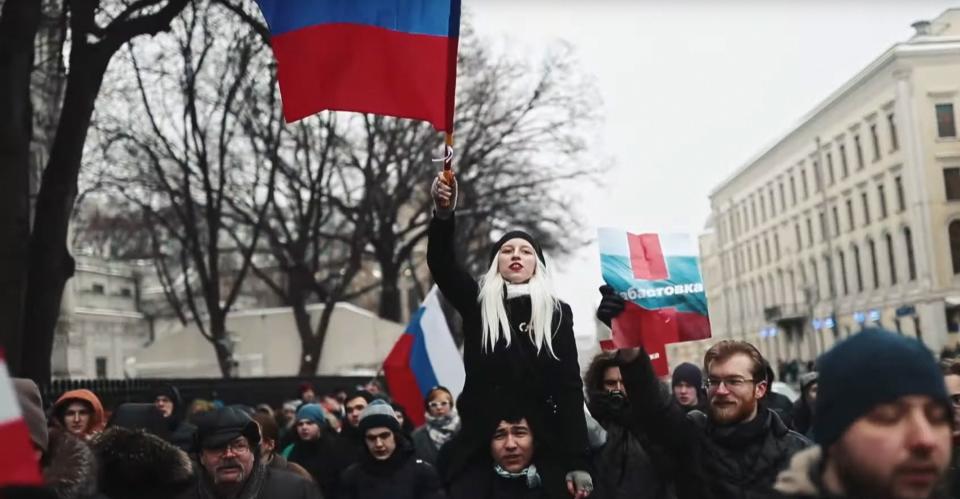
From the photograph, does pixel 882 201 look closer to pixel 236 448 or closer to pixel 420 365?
pixel 420 365

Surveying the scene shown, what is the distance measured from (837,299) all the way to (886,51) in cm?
1857

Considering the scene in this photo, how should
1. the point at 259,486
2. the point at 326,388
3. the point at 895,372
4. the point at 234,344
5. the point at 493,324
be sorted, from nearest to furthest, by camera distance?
the point at 895,372 < the point at 493,324 < the point at 259,486 < the point at 326,388 < the point at 234,344

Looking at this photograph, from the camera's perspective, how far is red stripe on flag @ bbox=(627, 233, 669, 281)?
24.3 ft

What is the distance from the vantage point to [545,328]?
484 centimetres

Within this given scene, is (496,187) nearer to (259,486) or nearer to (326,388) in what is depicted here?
(326,388)

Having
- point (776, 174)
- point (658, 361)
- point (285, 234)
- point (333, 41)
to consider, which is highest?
point (776, 174)

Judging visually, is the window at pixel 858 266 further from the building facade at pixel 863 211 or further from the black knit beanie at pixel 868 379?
the black knit beanie at pixel 868 379

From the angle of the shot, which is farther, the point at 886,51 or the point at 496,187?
the point at 886,51

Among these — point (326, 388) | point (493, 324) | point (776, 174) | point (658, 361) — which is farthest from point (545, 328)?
point (776, 174)

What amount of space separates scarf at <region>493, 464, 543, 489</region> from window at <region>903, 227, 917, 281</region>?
191 ft

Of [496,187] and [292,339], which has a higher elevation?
[496,187]

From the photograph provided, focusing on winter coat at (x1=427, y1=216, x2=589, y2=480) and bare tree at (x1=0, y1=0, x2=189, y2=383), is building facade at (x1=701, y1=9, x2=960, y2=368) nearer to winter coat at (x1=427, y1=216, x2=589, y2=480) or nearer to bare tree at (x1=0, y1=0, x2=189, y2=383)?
bare tree at (x1=0, y1=0, x2=189, y2=383)

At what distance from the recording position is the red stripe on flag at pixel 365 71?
5555 mm

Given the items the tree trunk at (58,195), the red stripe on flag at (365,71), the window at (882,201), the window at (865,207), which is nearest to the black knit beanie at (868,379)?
the red stripe on flag at (365,71)
